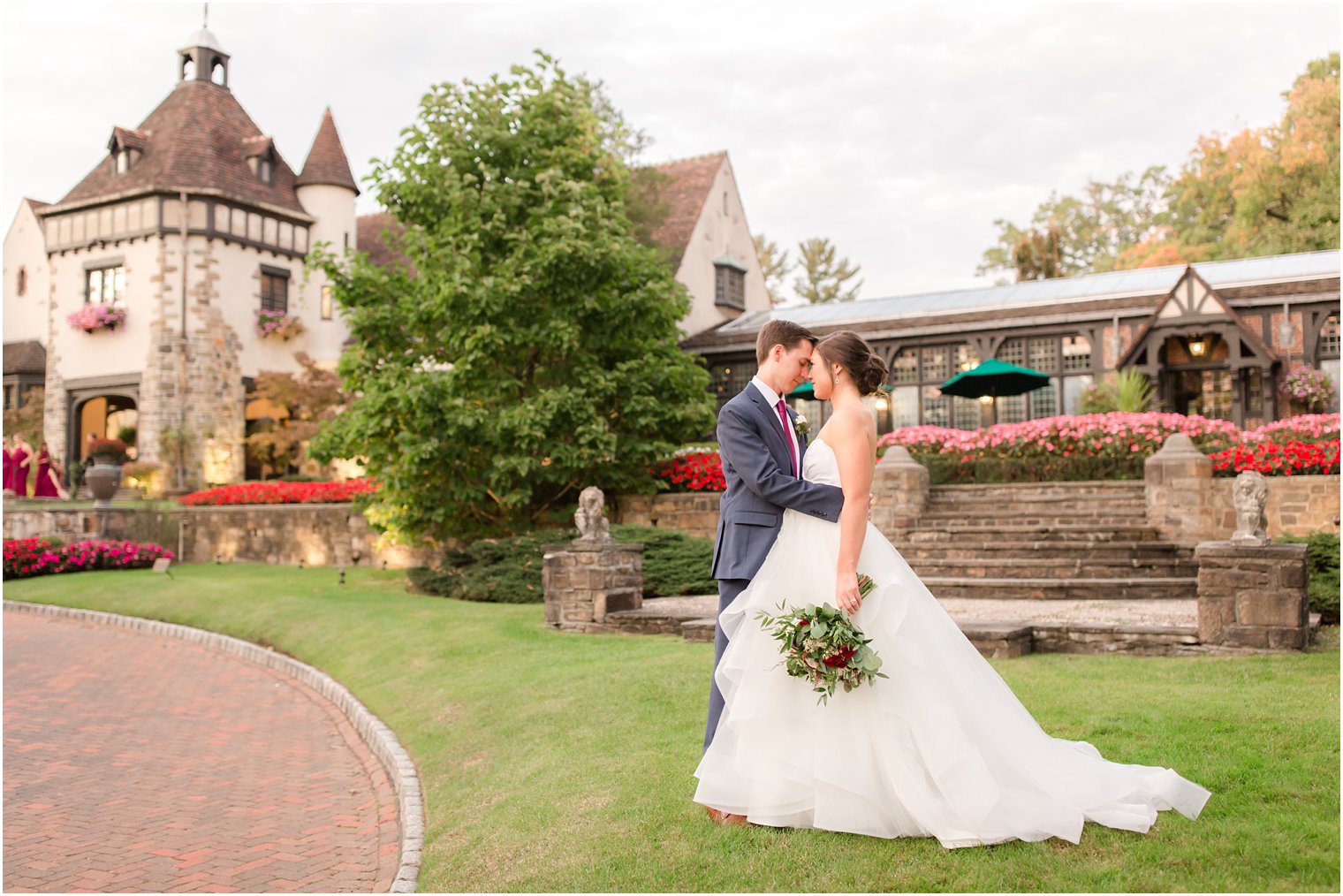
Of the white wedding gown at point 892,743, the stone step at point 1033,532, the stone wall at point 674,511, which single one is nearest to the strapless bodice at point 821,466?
the white wedding gown at point 892,743

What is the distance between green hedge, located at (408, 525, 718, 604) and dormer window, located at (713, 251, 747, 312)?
57.0 feet

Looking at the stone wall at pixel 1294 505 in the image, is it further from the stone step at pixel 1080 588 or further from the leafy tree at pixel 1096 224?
the leafy tree at pixel 1096 224

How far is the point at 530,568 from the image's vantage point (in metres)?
15.2

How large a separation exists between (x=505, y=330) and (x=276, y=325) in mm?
19863

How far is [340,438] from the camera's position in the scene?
56.9 feet

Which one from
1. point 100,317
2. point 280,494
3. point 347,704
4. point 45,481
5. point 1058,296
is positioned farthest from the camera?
point 100,317

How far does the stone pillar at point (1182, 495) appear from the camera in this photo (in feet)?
47.1

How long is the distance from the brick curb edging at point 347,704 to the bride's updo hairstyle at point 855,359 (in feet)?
10.8

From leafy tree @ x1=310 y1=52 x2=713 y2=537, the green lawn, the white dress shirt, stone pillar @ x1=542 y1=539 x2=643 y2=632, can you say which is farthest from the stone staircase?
the white dress shirt

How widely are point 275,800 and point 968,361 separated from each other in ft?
70.0

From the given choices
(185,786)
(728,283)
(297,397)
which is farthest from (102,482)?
(185,786)

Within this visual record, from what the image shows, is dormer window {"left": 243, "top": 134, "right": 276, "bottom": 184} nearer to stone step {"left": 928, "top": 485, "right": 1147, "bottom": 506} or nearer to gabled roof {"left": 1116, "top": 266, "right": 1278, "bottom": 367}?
stone step {"left": 928, "top": 485, "right": 1147, "bottom": 506}

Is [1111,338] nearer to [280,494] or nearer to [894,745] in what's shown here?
[280,494]

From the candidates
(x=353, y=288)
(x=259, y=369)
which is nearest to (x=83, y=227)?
(x=259, y=369)
